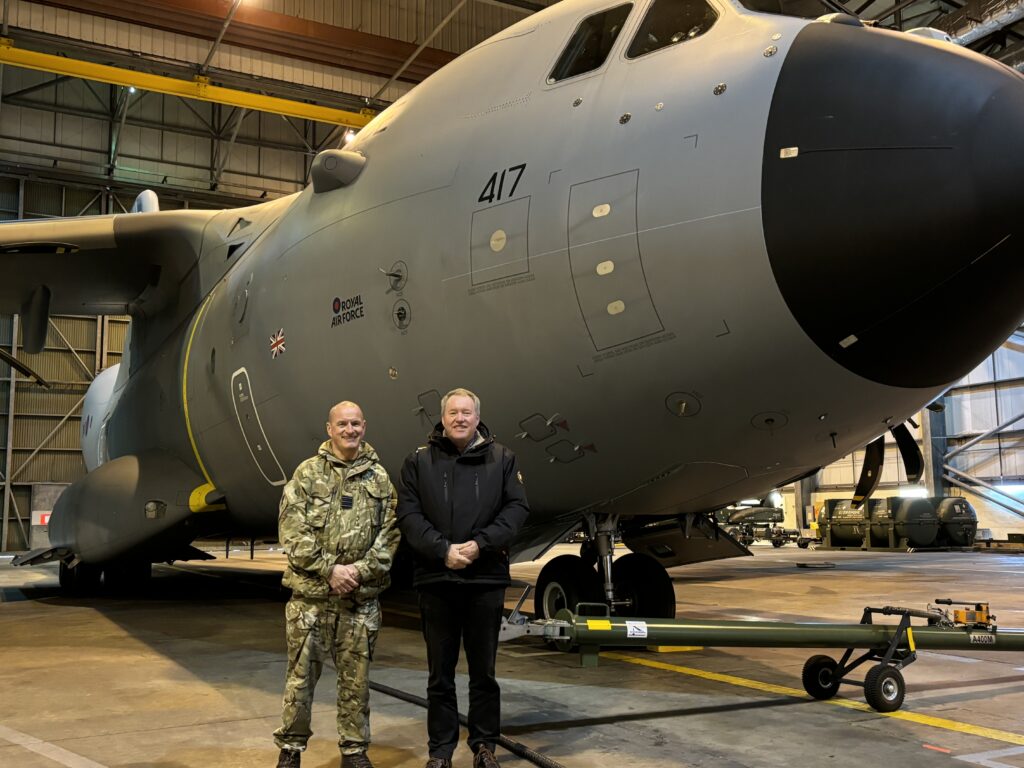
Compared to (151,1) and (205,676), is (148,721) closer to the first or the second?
(205,676)

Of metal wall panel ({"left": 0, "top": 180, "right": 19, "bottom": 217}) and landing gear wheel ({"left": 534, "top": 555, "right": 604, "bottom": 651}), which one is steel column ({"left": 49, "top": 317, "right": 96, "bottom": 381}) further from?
landing gear wheel ({"left": 534, "top": 555, "right": 604, "bottom": 651})

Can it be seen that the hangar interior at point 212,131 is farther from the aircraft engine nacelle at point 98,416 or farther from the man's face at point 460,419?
the man's face at point 460,419

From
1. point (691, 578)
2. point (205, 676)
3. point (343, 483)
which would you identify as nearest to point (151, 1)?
point (691, 578)

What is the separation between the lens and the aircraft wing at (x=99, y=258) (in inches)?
397

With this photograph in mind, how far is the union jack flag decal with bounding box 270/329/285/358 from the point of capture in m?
7.16

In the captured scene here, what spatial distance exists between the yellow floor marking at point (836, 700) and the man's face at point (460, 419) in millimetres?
2732

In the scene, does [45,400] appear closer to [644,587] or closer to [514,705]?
[644,587]

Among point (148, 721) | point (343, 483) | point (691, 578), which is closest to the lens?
point (343, 483)

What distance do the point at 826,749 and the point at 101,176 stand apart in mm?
30441

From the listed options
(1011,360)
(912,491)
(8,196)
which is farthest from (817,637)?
(8,196)

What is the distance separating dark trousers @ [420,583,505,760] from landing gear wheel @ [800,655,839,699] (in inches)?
86.2

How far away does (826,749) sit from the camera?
4164 millimetres

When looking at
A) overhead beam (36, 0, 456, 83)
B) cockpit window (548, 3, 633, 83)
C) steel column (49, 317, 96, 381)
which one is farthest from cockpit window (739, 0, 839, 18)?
steel column (49, 317, 96, 381)

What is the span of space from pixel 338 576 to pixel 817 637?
8.63 feet
